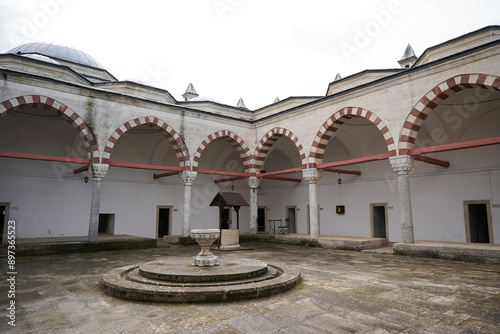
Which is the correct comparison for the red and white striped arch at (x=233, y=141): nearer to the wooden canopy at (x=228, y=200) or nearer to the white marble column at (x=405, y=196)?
the wooden canopy at (x=228, y=200)

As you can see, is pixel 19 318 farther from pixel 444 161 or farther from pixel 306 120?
pixel 444 161

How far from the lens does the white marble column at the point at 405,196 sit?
8.62m

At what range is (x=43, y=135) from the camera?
39.0 feet

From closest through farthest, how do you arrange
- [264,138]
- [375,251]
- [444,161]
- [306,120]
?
1. [375,251]
2. [444,161]
3. [306,120]
4. [264,138]

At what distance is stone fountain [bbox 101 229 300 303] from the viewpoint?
4.01m

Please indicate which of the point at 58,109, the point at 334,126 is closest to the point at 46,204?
the point at 58,109

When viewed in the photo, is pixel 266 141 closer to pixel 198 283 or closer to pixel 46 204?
pixel 46 204

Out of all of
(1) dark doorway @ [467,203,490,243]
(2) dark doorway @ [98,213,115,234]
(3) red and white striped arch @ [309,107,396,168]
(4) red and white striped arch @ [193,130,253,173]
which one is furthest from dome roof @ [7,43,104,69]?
(1) dark doorway @ [467,203,490,243]

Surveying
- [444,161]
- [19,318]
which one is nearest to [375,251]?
[444,161]

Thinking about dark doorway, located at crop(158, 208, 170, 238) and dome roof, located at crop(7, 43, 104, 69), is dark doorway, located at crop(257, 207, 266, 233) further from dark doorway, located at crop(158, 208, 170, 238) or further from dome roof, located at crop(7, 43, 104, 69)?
dome roof, located at crop(7, 43, 104, 69)

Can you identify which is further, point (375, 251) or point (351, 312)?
point (375, 251)

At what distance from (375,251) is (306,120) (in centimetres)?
507

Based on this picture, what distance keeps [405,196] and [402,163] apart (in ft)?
3.01

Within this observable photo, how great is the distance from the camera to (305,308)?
374 cm
